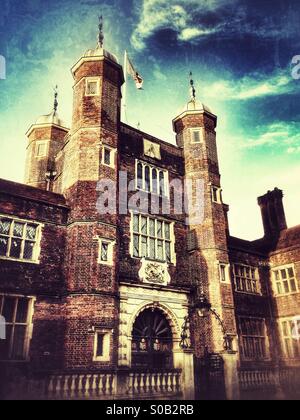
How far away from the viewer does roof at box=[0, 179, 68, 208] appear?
1335 cm

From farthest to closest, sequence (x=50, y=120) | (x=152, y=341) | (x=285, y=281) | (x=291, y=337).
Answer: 1. (x=50, y=120)
2. (x=285, y=281)
3. (x=291, y=337)
4. (x=152, y=341)

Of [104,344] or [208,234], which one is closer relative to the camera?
[104,344]

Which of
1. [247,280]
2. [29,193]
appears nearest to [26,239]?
[29,193]

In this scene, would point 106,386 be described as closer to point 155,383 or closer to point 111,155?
point 155,383

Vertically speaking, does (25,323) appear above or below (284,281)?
below

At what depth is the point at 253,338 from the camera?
18516 millimetres

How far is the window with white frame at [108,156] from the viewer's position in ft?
49.5

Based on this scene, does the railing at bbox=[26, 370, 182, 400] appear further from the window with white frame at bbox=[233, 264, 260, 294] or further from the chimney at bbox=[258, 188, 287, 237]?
the chimney at bbox=[258, 188, 287, 237]

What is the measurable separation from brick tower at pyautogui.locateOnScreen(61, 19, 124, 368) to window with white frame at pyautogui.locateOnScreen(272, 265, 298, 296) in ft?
35.6

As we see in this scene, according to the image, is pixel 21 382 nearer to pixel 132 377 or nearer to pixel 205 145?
pixel 132 377

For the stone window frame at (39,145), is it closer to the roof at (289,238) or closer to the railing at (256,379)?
the roof at (289,238)

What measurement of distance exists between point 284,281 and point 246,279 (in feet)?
7.46

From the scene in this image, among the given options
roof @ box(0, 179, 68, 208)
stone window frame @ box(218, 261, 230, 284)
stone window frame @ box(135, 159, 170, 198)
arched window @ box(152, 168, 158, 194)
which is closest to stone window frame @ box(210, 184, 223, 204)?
stone window frame @ box(135, 159, 170, 198)

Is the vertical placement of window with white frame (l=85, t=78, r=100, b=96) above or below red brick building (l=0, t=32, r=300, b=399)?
above
